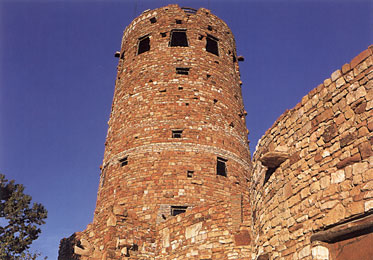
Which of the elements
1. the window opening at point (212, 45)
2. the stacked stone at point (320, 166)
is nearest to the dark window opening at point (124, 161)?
the window opening at point (212, 45)

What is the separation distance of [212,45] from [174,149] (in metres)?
6.51

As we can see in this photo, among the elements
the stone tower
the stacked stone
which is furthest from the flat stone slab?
the stone tower

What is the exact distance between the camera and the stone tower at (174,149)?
36.4 feet

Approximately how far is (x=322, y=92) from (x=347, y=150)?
117 centimetres

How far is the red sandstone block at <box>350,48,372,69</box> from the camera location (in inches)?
217

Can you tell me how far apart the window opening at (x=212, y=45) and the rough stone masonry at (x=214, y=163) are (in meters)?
0.07

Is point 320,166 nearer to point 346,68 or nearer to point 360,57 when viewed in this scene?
point 346,68

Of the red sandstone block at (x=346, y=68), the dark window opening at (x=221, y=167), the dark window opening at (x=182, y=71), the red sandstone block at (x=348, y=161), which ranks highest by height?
the dark window opening at (x=182, y=71)

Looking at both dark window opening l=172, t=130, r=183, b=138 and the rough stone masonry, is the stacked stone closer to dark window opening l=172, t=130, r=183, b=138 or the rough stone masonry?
the rough stone masonry

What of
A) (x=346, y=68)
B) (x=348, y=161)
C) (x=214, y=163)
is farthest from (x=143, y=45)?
(x=348, y=161)


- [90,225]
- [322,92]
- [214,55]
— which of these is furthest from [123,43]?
[322,92]

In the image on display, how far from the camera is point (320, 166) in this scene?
597 centimetres

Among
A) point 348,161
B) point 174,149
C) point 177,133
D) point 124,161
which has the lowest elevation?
point 348,161

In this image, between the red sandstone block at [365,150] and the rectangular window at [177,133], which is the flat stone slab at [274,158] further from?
the rectangular window at [177,133]
